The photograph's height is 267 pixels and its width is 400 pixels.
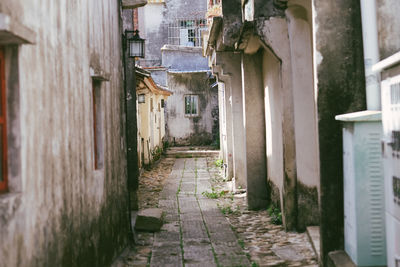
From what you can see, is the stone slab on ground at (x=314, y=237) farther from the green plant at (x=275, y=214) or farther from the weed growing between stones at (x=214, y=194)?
the weed growing between stones at (x=214, y=194)

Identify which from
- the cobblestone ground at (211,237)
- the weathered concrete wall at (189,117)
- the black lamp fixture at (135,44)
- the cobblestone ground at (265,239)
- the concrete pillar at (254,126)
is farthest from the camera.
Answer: the weathered concrete wall at (189,117)

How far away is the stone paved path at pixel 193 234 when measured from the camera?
287 inches

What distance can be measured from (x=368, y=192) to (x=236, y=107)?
9.38 meters

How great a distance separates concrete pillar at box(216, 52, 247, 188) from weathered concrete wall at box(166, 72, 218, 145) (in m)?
15.5

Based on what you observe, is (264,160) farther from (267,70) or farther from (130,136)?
(130,136)

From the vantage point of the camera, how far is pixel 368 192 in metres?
4.91

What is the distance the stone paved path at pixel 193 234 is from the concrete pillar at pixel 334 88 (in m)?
1.69

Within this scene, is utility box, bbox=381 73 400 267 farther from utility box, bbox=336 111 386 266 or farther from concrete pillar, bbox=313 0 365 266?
concrete pillar, bbox=313 0 365 266

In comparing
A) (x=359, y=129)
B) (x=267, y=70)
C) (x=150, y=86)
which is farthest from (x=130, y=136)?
(x=359, y=129)

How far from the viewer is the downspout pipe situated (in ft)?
17.5

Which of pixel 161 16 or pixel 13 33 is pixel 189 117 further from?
pixel 13 33

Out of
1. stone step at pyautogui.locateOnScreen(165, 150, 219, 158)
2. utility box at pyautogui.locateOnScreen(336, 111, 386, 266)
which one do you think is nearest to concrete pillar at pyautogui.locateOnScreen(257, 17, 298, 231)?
utility box at pyautogui.locateOnScreen(336, 111, 386, 266)

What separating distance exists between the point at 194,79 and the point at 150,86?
10.8 metres

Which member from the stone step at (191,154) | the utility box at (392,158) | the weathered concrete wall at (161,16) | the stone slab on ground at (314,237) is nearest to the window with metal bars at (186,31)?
the weathered concrete wall at (161,16)
